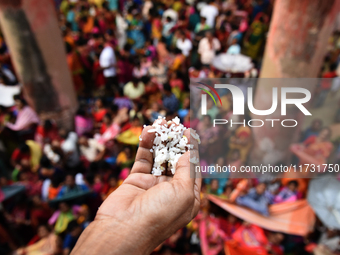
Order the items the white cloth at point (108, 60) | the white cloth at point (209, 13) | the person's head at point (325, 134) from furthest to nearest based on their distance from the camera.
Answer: the white cloth at point (209, 13), the white cloth at point (108, 60), the person's head at point (325, 134)

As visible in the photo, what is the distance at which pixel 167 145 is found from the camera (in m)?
2.07

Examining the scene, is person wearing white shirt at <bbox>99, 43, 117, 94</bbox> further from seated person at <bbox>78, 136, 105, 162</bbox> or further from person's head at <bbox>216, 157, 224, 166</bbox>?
person's head at <bbox>216, 157, 224, 166</bbox>

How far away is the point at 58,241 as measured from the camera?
10.5 ft

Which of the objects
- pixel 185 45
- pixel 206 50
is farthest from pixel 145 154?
pixel 185 45

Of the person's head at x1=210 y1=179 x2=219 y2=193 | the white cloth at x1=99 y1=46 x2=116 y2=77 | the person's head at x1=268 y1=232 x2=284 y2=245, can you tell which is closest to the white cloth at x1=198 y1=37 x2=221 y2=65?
the white cloth at x1=99 y1=46 x2=116 y2=77

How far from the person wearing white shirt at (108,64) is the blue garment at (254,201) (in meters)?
4.43

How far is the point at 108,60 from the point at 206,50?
2.60m

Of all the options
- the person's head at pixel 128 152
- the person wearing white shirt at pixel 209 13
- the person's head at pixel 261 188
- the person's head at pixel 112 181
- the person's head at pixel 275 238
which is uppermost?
the person wearing white shirt at pixel 209 13

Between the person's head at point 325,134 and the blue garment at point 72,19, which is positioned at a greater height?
the blue garment at point 72,19

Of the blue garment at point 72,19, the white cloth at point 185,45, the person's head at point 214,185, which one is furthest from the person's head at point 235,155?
the blue garment at point 72,19

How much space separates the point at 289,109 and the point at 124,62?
4824 mm

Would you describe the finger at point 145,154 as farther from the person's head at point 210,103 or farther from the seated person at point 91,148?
the seated person at point 91,148

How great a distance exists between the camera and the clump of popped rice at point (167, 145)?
1994 millimetres

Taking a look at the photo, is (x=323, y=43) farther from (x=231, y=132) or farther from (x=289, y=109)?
(x=231, y=132)
